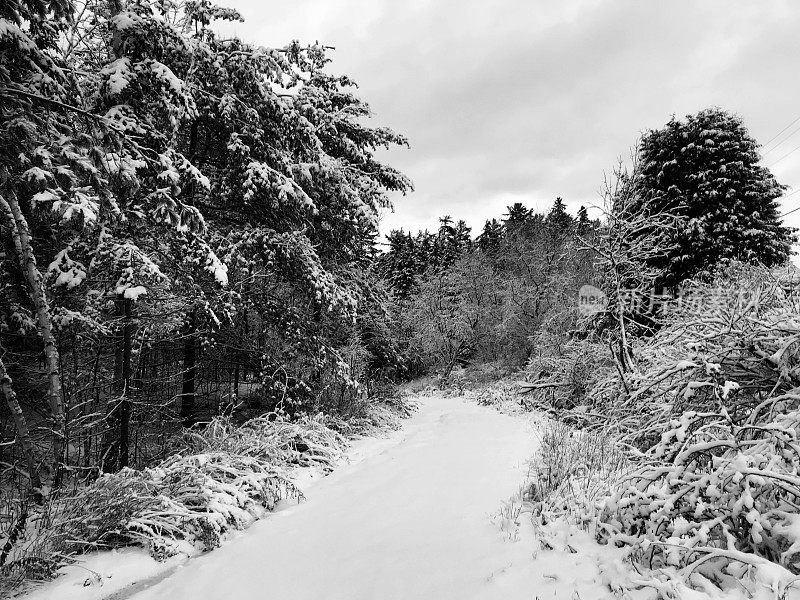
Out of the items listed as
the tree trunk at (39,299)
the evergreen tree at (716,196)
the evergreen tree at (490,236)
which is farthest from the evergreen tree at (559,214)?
the tree trunk at (39,299)

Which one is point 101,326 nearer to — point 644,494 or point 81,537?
point 81,537

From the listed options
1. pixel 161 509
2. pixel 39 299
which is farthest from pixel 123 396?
pixel 161 509

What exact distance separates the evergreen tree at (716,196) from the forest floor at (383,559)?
13.0 meters

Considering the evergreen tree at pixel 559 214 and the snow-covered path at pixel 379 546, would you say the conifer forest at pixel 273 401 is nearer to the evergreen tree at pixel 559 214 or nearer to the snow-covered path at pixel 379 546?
the snow-covered path at pixel 379 546

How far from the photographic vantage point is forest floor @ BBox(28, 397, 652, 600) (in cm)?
293

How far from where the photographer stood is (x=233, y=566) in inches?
142

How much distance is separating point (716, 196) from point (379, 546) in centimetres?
1648

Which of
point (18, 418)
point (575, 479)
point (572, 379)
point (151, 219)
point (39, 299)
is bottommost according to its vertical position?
point (572, 379)

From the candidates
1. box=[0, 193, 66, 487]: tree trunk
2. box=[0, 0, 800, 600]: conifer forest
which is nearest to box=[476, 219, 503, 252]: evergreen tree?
box=[0, 0, 800, 600]: conifer forest

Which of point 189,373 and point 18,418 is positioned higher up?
point 189,373

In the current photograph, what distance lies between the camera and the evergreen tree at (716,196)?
13664mm

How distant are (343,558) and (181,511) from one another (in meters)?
1.85

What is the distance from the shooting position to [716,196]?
46.5 ft

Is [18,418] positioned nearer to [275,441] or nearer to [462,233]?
[275,441]
